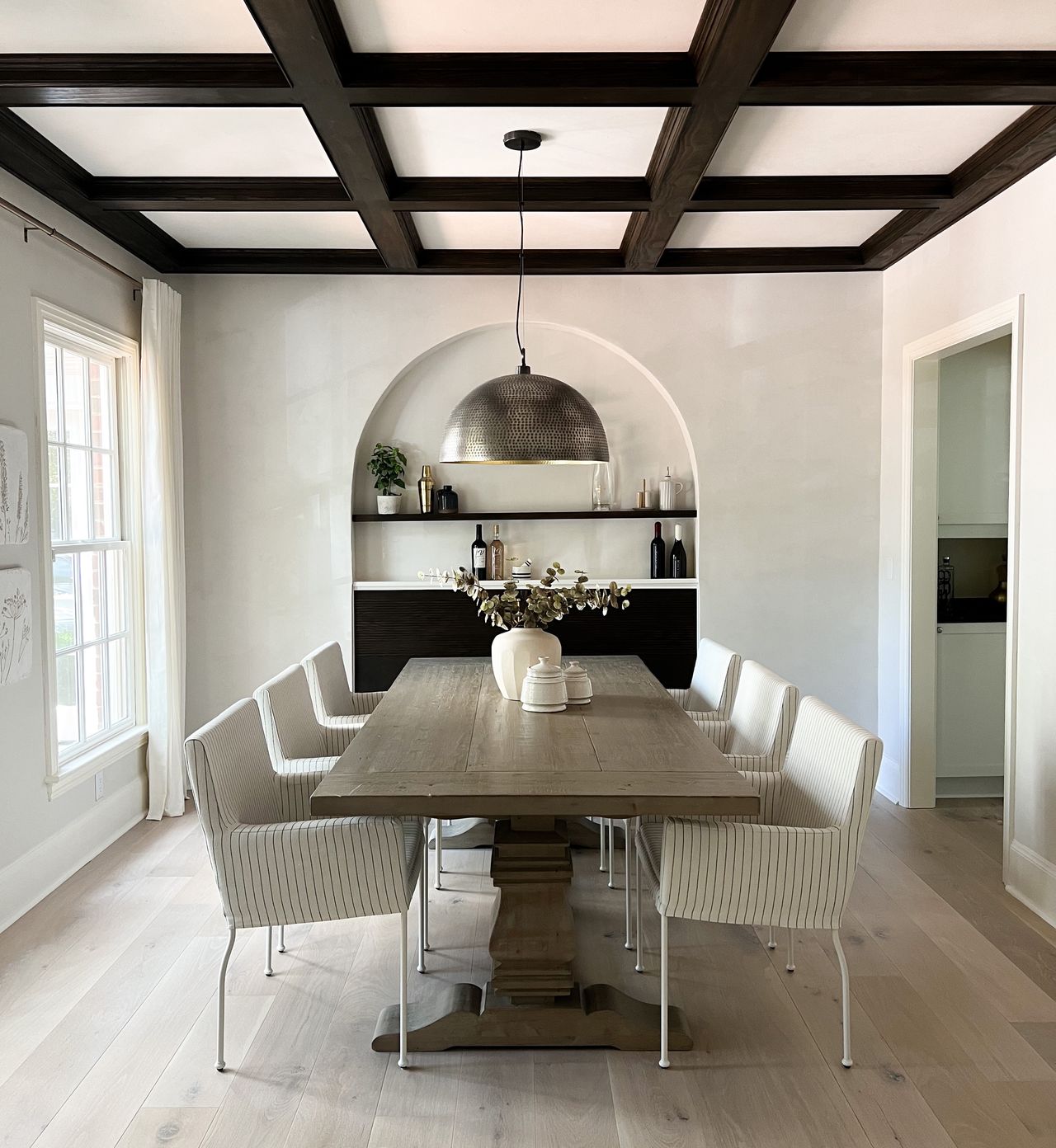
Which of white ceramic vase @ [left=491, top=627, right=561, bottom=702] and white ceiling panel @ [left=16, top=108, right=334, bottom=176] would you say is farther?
white ceramic vase @ [left=491, top=627, right=561, bottom=702]

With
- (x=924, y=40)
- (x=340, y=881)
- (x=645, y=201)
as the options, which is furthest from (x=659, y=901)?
(x=645, y=201)

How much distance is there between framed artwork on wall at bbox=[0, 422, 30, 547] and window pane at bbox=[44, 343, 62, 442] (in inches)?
16.8

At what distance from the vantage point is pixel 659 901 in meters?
2.56

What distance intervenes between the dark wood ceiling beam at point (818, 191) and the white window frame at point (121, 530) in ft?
8.42

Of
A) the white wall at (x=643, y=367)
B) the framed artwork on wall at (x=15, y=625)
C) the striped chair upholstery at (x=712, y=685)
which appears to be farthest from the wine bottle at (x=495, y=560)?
the framed artwork on wall at (x=15, y=625)

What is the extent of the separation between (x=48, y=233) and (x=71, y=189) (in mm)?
195

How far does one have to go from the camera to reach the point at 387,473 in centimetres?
519

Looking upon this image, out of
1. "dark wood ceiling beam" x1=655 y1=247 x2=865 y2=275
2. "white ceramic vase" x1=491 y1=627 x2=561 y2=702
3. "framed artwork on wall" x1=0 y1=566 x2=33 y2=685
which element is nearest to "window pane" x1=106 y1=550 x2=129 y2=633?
"framed artwork on wall" x1=0 y1=566 x2=33 y2=685

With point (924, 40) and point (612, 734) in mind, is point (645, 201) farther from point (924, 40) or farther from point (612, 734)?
point (612, 734)

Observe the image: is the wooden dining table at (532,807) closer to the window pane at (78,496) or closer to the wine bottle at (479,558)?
the window pane at (78,496)

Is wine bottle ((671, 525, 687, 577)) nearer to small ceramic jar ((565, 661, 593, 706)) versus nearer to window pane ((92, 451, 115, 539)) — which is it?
small ceramic jar ((565, 661, 593, 706))

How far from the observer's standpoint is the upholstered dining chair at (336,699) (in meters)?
3.86

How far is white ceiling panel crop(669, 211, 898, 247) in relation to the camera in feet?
14.1

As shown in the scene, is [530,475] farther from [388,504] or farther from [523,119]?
[523,119]
